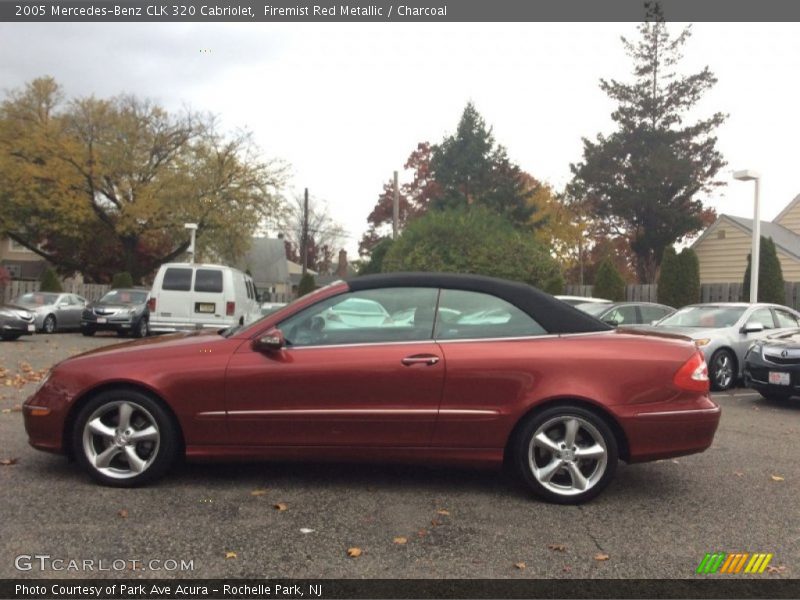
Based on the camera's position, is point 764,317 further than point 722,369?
Yes

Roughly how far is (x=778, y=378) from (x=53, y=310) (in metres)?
19.7

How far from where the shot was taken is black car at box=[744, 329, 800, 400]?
959 centimetres

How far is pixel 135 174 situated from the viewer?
39.9 m

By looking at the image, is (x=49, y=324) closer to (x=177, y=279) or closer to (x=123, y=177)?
(x=177, y=279)

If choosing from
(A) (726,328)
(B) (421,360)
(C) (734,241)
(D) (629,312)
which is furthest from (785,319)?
(C) (734,241)

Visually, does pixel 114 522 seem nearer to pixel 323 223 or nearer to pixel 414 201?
pixel 414 201

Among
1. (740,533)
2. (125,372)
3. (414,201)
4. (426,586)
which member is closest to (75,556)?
(125,372)

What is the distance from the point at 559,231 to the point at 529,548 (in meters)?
47.8

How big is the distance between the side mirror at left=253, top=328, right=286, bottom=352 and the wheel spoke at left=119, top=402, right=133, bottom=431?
35.9 inches

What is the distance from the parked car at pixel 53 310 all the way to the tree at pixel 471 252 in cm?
1065

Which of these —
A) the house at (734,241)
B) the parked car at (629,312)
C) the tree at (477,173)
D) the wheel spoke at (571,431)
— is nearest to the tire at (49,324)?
the parked car at (629,312)

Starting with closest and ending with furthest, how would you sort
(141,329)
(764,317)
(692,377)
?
(692,377) < (764,317) < (141,329)

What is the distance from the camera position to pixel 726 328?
1170 cm

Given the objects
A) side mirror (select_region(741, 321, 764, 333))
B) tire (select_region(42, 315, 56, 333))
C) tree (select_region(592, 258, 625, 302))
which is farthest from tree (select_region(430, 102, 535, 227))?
side mirror (select_region(741, 321, 764, 333))
